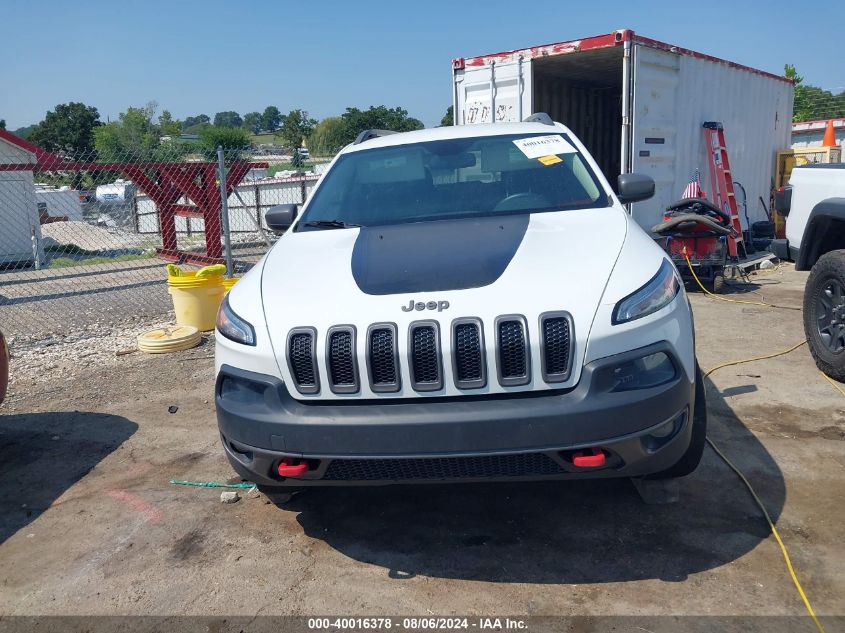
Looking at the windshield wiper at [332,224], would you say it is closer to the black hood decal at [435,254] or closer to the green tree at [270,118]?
the black hood decal at [435,254]

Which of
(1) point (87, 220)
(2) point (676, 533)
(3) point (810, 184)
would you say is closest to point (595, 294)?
(2) point (676, 533)

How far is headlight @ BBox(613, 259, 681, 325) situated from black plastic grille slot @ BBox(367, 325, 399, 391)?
83 centimetres

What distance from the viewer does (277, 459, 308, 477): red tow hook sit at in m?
2.80

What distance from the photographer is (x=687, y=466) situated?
3.12m

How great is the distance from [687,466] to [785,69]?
136 ft

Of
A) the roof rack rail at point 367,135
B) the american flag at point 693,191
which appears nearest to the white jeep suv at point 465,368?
the roof rack rail at point 367,135

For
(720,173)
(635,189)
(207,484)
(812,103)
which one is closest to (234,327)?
(207,484)

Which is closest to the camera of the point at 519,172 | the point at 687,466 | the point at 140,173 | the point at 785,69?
the point at 687,466

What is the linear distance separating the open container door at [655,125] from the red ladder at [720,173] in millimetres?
1144

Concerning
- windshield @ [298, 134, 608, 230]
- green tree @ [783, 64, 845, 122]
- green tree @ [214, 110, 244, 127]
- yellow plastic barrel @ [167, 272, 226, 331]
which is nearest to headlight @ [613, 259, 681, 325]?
windshield @ [298, 134, 608, 230]

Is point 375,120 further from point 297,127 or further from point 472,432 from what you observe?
point 472,432

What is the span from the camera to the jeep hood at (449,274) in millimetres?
2723

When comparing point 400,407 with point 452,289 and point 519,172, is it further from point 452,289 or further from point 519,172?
point 519,172

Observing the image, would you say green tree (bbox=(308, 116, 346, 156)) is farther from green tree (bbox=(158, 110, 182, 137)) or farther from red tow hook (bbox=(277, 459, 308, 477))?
red tow hook (bbox=(277, 459, 308, 477))
